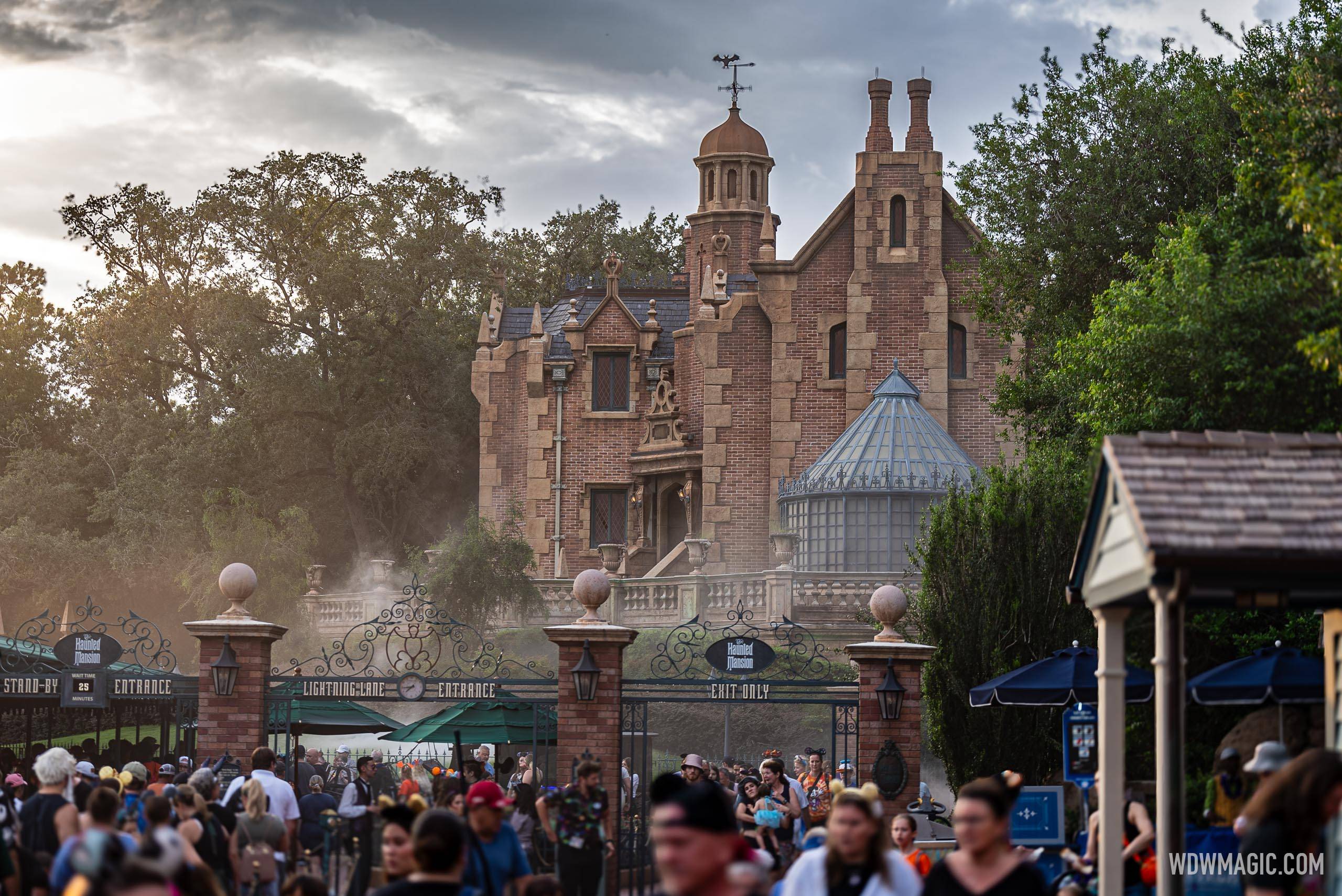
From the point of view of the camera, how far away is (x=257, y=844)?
11172mm

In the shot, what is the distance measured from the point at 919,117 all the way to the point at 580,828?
29333 millimetres

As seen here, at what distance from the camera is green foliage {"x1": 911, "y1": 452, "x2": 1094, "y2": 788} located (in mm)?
19938

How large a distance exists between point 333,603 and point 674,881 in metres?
34.3

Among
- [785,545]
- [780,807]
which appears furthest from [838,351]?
[780,807]

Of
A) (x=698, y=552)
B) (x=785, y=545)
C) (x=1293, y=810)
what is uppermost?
(x=698, y=552)

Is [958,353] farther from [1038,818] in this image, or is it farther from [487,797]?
[487,797]

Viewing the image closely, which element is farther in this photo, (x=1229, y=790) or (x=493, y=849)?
(x=1229, y=790)

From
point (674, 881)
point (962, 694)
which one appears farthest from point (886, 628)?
point (674, 881)

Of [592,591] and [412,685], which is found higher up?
[592,591]

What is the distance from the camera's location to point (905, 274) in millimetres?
37781

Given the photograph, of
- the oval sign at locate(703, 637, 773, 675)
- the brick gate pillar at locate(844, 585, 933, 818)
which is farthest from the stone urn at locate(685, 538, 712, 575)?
the brick gate pillar at locate(844, 585, 933, 818)

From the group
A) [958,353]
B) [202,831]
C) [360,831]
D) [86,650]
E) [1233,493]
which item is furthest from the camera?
[958,353]

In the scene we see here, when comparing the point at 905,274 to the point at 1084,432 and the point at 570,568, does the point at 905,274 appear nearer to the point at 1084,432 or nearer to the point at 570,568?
the point at 570,568

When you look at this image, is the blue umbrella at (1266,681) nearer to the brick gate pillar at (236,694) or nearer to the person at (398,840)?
the brick gate pillar at (236,694)
